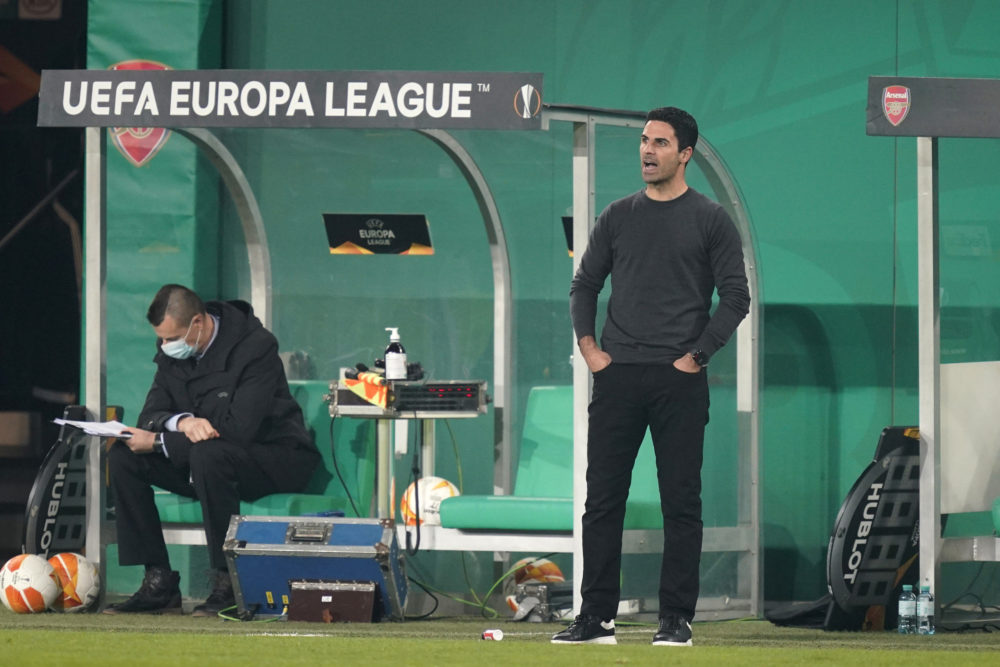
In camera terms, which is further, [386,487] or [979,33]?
[979,33]

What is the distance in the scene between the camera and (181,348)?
23.9 ft

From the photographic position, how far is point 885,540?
258 inches

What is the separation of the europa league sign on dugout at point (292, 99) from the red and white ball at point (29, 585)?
174cm

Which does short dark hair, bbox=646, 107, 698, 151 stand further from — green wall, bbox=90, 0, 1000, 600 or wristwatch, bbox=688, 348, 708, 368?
green wall, bbox=90, 0, 1000, 600

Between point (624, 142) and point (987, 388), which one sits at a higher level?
point (624, 142)

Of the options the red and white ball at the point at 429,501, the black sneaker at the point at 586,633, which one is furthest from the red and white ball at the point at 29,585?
the black sneaker at the point at 586,633

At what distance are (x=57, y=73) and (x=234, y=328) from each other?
1252mm

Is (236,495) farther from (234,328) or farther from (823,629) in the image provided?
(823,629)

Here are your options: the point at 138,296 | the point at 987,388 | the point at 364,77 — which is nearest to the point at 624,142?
the point at 364,77

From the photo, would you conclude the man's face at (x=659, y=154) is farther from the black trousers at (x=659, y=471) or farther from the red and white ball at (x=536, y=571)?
the red and white ball at (x=536, y=571)

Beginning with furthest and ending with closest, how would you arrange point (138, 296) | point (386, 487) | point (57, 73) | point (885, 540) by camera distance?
1. point (138, 296)
2. point (386, 487)
3. point (57, 73)
4. point (885, 540)

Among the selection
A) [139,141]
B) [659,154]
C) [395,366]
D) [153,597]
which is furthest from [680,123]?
[139,141]

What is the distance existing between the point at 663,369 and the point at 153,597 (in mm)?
2649

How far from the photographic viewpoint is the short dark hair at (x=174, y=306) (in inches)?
285
